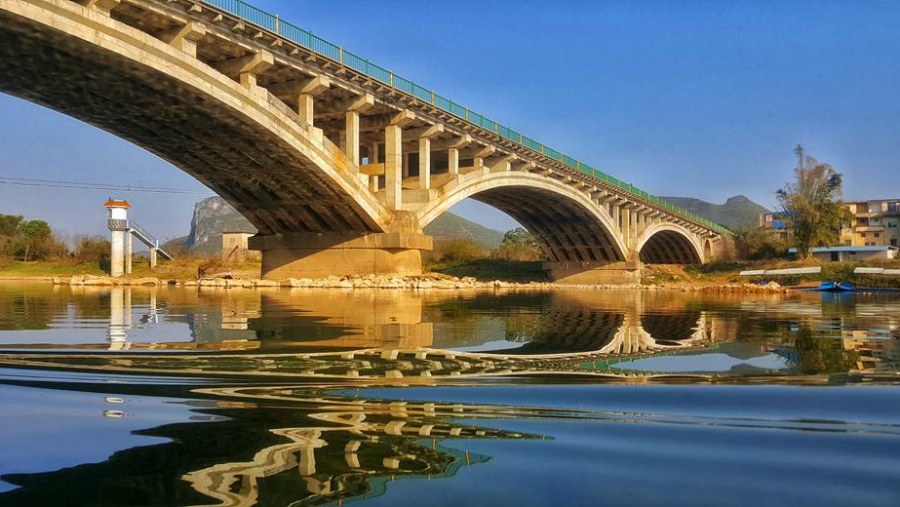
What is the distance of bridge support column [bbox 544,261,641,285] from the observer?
60.1 metres

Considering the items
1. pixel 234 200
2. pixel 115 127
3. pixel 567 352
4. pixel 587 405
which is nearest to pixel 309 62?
pixel 115 127

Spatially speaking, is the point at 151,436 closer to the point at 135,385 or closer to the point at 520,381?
the point at 135,385

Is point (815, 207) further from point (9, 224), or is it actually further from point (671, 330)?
point (9, 224)

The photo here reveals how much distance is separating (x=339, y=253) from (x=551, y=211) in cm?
2687

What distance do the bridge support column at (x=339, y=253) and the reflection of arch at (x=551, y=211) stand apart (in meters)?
2.38

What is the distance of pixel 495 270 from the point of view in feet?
208

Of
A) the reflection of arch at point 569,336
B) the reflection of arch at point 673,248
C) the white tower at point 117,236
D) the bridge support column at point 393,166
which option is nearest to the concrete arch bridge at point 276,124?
the bridge support column at point 393,166

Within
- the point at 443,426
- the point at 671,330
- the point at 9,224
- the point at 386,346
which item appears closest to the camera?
the point at 443,426

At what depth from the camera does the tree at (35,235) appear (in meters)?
61.4

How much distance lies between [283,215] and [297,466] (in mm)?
34825

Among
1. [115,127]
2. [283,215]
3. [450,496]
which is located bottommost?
[450,496]

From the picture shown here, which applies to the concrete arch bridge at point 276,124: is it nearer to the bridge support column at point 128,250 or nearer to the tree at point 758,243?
the bridge support column at point 128,250

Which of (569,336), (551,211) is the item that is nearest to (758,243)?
(551,211)

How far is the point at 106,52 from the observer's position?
2008cm
